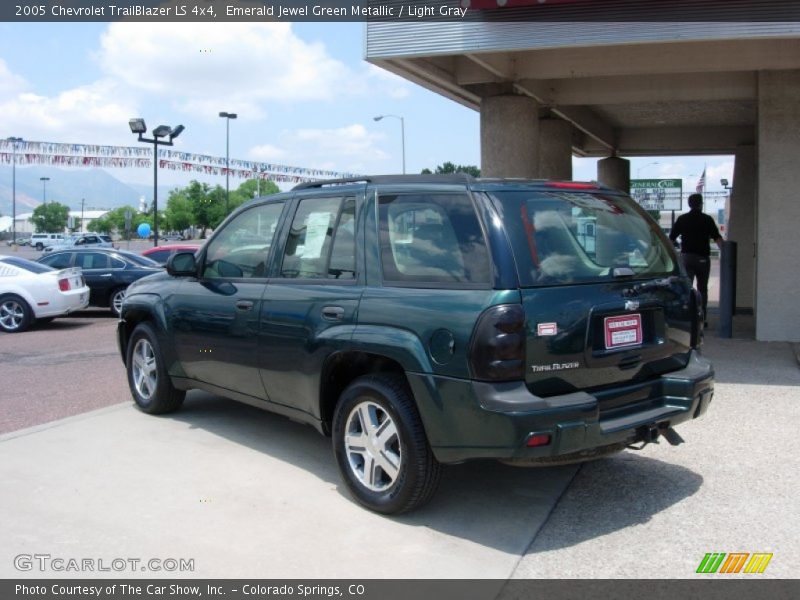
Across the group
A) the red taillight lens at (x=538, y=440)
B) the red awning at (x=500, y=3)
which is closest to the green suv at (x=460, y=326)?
the red taillight lens at (x=538, y=440)

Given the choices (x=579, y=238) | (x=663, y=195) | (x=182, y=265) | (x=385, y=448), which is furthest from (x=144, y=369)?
(x=663, y=195)

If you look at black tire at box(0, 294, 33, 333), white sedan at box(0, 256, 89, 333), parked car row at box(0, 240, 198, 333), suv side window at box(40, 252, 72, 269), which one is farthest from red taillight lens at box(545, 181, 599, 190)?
suv side window at box(40, 252, 72, 269)

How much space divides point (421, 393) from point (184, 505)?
5.40 feet

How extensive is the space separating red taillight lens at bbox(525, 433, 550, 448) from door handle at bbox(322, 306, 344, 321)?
1.40 meters

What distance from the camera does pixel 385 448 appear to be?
4.50 metres

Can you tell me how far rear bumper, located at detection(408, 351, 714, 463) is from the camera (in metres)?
3.91

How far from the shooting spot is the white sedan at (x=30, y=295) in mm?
13828

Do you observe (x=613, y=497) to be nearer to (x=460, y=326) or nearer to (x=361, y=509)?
(x=361, y=509)

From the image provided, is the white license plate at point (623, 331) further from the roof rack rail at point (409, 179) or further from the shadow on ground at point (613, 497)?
the roof rack rail at point (409, 179)

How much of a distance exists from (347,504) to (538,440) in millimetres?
1406

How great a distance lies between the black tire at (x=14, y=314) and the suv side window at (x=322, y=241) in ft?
33.4

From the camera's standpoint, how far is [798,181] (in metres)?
10.4

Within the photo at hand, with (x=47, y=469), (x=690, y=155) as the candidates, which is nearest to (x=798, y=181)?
(x=47, y=469)
